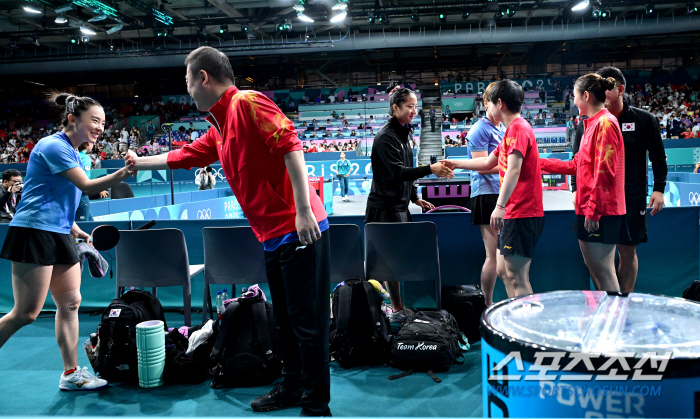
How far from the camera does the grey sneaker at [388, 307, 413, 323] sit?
142 inches

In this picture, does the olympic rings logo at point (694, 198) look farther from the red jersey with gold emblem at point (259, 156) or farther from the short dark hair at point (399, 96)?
the red jersey with gold emblem at point (259, 156)

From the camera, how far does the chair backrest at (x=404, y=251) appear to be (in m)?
3.49

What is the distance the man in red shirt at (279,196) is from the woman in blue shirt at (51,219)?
77cm

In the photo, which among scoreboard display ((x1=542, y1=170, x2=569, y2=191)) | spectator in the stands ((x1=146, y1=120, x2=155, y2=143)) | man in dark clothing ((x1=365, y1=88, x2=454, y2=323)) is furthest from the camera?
spectator in the stands ((x1=146, y1=120, x2=155, y2=143))

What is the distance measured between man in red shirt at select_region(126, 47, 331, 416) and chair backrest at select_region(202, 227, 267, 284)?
1.45 metres

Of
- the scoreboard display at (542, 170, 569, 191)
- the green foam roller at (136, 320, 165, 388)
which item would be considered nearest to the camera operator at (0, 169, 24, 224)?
the green foam roller at (136, 320, 165, 388)

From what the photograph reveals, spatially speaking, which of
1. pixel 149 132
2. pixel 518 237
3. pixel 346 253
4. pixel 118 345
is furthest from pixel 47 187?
pixel 149 132

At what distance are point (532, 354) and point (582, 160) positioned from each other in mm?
2194

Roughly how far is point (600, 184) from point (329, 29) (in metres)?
22.7

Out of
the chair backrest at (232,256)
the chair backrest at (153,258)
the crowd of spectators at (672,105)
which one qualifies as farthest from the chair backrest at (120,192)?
the crowd of spectators at (672,105)

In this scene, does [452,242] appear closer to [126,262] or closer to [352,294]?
[352,294]

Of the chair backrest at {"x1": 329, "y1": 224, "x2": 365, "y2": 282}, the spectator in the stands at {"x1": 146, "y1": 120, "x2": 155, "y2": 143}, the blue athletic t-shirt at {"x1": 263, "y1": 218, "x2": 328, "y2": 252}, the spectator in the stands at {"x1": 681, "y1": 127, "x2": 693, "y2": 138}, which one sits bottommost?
the chair backrest at {"x1": 329, "y1": 224, "x2": 365, "y2": 282}

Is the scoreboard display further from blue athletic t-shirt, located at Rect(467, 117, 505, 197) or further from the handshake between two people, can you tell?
the handshake between two people

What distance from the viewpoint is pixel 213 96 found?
208cm
